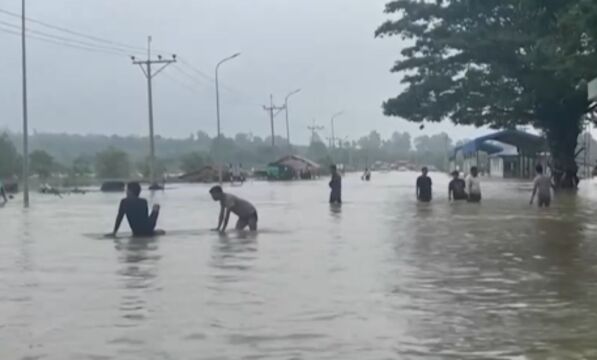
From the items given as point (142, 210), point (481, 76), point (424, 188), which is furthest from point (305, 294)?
point (481, 76)

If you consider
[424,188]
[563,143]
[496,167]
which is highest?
[563,143]

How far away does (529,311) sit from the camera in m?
10.4

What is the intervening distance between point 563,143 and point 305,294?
4248 centimetres

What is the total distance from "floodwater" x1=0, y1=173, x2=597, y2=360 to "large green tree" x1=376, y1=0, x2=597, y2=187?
25.1 m

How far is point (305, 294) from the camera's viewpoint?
11.8 m

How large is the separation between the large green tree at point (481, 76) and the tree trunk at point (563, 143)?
49 millimetres

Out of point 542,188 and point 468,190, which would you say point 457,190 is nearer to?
point 468,190

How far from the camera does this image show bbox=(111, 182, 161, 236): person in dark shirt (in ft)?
65.8

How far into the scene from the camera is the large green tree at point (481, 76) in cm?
4662

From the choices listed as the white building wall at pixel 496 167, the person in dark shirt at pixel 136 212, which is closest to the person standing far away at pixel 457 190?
the person in dark shirt at pixel 136 212

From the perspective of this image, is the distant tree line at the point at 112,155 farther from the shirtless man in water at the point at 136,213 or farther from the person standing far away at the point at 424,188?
the shirtless man in water at the point at 136,213

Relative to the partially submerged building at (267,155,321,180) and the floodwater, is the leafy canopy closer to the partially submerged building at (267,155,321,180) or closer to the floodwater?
the floodwater

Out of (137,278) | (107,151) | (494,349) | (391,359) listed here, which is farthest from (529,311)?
(107,151)

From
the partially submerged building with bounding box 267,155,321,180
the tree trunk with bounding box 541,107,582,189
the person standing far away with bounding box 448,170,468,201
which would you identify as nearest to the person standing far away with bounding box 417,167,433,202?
the person standing far away with bounding box 448,170,468,201
